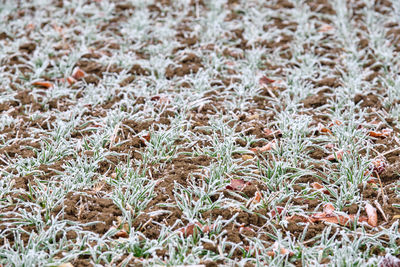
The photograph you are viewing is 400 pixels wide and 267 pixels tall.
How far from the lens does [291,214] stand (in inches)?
102

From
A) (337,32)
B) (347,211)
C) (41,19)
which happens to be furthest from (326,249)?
(41,19)

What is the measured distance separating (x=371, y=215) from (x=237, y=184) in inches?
29.8

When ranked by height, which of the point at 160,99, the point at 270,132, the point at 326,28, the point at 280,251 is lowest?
the point at 280,251

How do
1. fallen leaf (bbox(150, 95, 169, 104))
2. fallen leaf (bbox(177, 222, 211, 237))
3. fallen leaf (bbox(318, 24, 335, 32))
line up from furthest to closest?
fallen leaf (bbox(318, 24, 335, 32)) → fallen leaf (bbox(150, 95, 169, 104)) → fallen leaf (bbox(177, 222, 211, 237))

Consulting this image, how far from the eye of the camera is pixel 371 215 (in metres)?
2.54

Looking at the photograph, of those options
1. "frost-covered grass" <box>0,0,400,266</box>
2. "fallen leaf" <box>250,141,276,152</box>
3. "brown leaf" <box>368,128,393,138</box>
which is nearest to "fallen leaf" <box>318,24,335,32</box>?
"frost-covered grass" <box>0,0,400,266</box>

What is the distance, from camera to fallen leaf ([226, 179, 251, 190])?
2.76 meters

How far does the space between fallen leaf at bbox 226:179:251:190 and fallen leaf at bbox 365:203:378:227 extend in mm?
673

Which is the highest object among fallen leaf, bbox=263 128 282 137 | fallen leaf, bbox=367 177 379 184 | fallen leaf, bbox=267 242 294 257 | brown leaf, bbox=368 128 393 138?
fallen leaf, bbox=263 128 282 137

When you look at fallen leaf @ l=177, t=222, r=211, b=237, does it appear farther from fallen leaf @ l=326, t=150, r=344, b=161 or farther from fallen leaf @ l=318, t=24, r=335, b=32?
fallen leaf @ l=318, t=24, r=335, b=32

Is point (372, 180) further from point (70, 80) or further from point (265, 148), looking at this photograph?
point (70, 80)

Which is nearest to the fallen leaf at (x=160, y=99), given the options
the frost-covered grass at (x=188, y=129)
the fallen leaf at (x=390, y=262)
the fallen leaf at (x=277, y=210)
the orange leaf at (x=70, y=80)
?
the frost-covered grass at (x=188, y=129)

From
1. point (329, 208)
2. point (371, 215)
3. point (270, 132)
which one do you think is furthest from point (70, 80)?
point (371, 215)

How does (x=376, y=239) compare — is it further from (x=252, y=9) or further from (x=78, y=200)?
(x=252, y=9)
